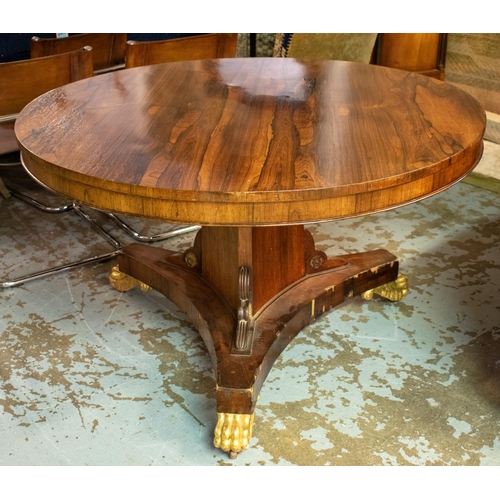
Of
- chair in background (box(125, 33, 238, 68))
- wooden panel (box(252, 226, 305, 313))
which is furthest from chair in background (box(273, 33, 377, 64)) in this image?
wooden panel (box(252, 226, 305, 313))

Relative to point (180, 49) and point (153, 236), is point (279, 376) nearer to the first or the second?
point (153, 236)

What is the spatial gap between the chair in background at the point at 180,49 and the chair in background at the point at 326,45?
0.64m

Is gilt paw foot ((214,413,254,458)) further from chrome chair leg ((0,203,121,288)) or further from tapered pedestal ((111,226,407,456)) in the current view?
chrome chair leg ((0,203,121,288))

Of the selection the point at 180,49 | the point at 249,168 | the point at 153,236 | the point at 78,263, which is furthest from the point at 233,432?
the point at 180,49

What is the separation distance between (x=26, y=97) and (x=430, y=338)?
65.1 inches

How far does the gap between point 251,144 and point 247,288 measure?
530 mm

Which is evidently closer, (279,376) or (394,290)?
(279,376)

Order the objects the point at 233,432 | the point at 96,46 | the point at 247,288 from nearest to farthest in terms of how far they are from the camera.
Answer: the point at 233,432, the point at 247,288, the point at 96,46

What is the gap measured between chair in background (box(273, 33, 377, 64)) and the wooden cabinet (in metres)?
0.50

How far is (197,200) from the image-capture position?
1.43 m

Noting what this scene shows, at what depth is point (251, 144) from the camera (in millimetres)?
1660

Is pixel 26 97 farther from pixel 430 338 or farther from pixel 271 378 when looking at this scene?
pixel 430 338

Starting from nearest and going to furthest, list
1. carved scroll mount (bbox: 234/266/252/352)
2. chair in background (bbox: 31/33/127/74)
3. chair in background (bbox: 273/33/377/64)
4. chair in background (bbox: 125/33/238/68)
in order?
carved scroll mount (bbox: 234/266/252/352) → chair in background (bbox: 125/33/238/68) → chair in background (bbox: 31/33/127/74) → chair in background (bbox: 273/33/377/64)

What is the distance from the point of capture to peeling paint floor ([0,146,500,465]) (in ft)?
6.09
